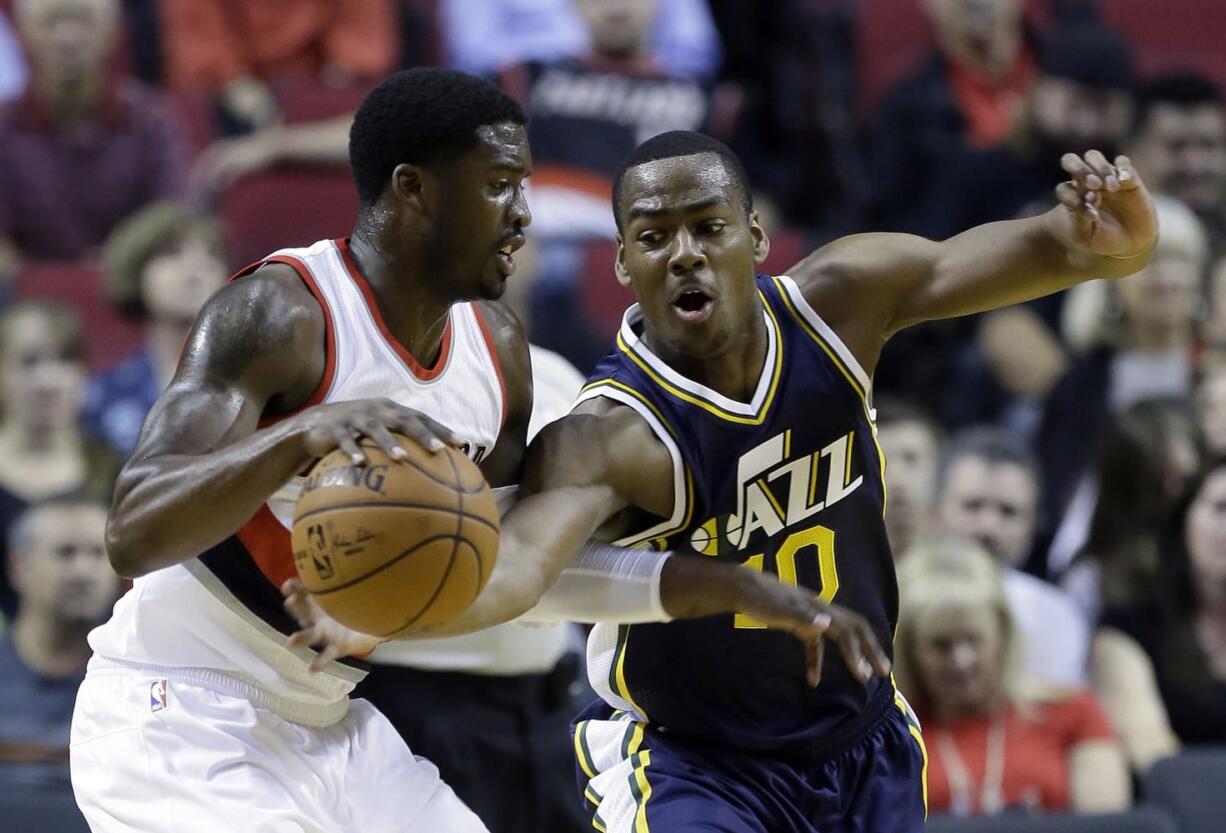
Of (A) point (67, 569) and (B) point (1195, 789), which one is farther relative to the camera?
(A) point (67, 569)

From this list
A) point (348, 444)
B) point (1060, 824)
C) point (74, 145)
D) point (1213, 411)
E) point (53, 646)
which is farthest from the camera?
point (74, 145)

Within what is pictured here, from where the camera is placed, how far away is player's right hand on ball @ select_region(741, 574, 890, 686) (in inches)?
139

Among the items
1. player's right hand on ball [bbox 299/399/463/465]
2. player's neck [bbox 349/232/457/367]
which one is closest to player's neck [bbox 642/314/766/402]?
player's neck [bbox 349/232/457/367]

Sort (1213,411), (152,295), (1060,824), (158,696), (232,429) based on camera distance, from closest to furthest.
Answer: (232,429), (158,696), (1060,824), (1213,411), (152,295)

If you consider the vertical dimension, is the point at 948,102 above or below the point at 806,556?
below

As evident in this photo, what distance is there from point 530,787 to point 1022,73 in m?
4.61

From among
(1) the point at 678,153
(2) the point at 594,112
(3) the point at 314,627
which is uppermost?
(1) the point at 678,153

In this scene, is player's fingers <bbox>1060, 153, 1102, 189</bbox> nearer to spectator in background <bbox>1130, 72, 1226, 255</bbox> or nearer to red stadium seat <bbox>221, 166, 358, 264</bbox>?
red stadium seat <bbox>221, 166, 358, 264</bbox>

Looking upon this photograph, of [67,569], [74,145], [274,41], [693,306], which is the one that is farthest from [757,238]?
[274,41]

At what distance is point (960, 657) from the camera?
5.75 metres

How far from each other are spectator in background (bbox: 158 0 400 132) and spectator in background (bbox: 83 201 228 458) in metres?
1.20

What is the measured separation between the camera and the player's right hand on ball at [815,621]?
3535 mm

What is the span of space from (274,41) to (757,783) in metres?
5.28

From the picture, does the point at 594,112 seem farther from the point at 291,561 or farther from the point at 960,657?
the point at 291,561
